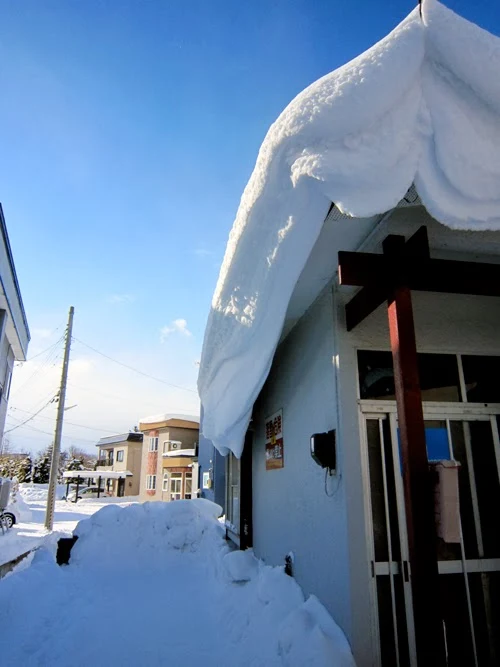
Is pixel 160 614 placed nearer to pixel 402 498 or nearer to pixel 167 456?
pixel 402 498

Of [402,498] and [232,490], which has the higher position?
[402,498]

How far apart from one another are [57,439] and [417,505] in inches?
674

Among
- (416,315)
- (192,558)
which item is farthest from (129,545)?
(416,315)

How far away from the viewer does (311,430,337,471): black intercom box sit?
12.4 ft

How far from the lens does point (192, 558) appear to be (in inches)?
333

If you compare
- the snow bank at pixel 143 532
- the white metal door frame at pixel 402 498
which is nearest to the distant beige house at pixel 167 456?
the snow bank at pixel 143 532

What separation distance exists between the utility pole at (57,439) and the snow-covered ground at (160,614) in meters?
8.19

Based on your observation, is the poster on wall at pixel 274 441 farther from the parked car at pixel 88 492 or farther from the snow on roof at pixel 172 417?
the parked car at pixel 88 492

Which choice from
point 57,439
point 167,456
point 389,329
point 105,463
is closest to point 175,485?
point 167,456

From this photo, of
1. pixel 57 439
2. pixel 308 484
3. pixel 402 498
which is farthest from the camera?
pixel 57 439

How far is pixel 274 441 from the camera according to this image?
251 inches

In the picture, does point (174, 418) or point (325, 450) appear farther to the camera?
point (174, 418)

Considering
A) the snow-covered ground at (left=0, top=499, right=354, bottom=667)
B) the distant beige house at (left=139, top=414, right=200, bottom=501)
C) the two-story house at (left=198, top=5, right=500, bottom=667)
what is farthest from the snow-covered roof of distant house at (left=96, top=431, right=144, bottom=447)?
the two-story house at (left=198, top=5, right=500, bottom=667)

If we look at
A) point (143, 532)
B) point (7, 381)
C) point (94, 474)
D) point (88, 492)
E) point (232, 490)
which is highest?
point (7, 381)
